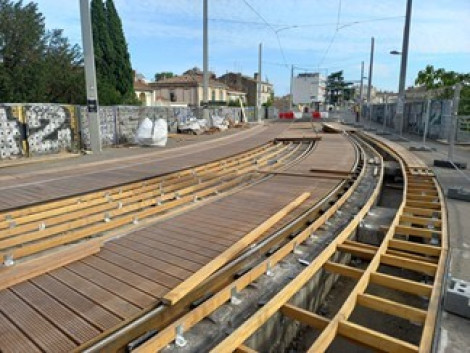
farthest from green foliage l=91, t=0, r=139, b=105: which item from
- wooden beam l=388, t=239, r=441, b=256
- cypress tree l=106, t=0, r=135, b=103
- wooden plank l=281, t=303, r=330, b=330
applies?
wooden plank l=281, t=303, r=330, b=330

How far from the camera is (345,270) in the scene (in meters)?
4.22

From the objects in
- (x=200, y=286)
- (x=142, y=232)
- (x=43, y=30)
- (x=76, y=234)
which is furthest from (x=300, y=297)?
(x=43, y=30)

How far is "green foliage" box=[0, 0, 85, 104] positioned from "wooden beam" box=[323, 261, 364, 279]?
22292 millimetres

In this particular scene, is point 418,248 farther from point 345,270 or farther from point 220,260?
point 220,260

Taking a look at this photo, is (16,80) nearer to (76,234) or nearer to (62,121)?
(62,121)

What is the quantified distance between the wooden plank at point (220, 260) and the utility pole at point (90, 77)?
34.1ft

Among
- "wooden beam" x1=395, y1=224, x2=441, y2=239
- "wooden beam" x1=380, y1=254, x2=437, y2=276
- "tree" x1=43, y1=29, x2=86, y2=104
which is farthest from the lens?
"tree" x1=43, y1=29, x2=86, y2=104

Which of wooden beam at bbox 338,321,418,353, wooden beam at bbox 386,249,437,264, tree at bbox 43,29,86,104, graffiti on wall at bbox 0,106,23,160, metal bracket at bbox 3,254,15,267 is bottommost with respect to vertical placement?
wooden beam at bbox 386,249,437,264

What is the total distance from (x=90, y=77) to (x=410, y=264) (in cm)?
1297

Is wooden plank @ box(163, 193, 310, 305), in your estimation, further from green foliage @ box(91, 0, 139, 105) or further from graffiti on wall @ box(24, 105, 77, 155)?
green foliage @ box(91, 0, 139, 105)

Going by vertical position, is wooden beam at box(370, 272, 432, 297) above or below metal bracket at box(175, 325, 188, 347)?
below

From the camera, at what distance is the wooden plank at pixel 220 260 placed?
327 centimetres

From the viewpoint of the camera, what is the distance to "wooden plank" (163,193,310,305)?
327cm

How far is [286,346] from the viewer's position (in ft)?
12.8
